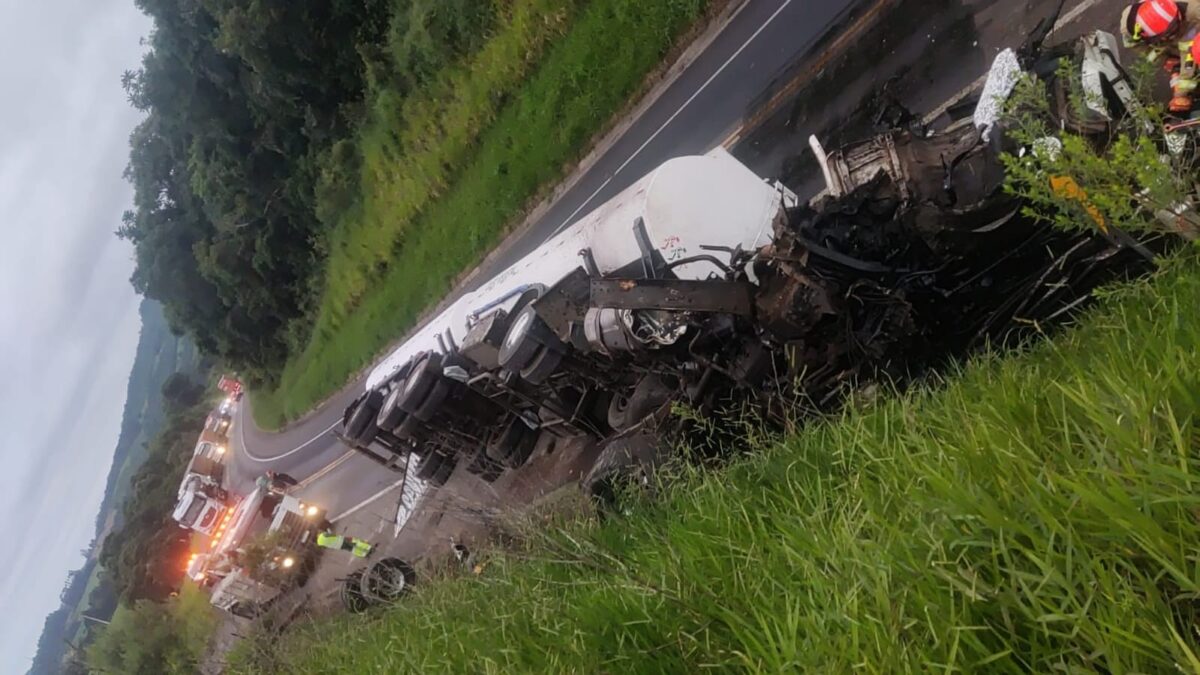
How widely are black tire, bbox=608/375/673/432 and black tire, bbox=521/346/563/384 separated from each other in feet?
3.16

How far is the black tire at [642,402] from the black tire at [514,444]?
8.29ft

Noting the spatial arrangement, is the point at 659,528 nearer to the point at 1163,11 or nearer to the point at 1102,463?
the point at 1102,463

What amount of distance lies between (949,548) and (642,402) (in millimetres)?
5704

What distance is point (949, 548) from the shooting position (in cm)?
241

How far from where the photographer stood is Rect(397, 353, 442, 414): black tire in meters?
10.3

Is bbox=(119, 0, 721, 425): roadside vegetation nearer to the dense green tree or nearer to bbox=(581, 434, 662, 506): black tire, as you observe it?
the dense green tree

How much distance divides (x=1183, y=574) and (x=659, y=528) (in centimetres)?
324

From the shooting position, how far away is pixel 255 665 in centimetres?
838

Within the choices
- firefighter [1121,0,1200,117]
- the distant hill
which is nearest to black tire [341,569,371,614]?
firefighter [1121,0,1200,117]

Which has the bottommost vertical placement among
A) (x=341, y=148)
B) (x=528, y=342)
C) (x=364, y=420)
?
(x=528, y=342)

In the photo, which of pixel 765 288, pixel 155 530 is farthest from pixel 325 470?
pixel 765 288

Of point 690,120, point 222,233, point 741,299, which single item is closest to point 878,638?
point 741,299

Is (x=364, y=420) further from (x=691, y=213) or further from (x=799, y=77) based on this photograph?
(x=799, y=77)

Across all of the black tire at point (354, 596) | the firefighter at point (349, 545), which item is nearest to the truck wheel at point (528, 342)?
the black tire at point (354, 596)
